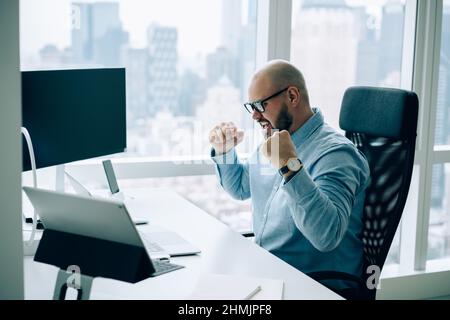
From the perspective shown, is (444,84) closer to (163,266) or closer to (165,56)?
(165,56)

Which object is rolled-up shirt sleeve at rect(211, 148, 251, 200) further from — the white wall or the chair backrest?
the white wall

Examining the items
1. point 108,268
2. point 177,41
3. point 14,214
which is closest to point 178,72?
point 177,41

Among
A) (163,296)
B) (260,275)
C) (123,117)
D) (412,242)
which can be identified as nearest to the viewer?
(163,296)

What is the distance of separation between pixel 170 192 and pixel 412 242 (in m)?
1.46

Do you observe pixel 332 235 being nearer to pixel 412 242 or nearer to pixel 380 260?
pixel 380 260

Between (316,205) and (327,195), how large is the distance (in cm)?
10

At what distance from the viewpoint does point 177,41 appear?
8.97ft

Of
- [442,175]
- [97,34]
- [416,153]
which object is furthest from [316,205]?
[442,175]

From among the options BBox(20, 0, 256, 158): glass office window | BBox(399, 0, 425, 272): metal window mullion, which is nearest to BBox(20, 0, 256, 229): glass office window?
BBox(20, 0, 256, 158): glass office window

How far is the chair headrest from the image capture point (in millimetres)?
2027

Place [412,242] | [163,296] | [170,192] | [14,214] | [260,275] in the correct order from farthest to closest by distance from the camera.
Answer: [412,242] < [170,192] < [260,275] < [163,296] < [14,214]

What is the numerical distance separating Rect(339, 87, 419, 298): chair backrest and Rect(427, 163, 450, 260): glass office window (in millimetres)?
1415

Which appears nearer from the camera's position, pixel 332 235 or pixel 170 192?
pixel 332 235

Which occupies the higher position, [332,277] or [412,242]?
[332,277]
